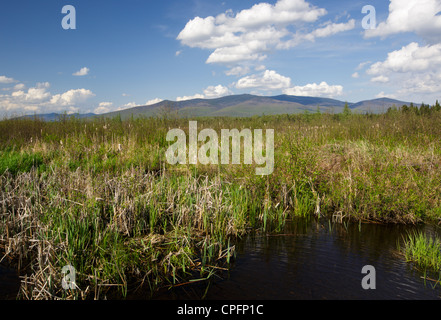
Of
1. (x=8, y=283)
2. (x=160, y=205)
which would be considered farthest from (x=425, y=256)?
(x=8, y=283)

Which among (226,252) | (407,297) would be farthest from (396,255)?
(226,252)

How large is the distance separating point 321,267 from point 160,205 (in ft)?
10.2

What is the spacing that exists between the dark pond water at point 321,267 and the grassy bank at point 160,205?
0.35 metres

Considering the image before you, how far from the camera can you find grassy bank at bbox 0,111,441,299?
12.9ft

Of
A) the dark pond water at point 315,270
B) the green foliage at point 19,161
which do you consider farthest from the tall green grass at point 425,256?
the green foliage at point 19,161

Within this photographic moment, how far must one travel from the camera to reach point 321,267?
450 cm

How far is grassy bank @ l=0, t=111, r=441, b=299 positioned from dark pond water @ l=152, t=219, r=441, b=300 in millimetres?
348

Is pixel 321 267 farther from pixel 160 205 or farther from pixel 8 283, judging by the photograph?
pixel 8 283

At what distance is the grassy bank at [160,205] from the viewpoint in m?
3.95

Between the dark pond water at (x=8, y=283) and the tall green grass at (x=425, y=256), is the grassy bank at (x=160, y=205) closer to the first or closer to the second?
the dark pond water at (x=8, y=283)

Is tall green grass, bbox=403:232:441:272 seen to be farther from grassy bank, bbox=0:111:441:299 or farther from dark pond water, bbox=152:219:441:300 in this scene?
grassy bank, bbox=0:111:441:299
